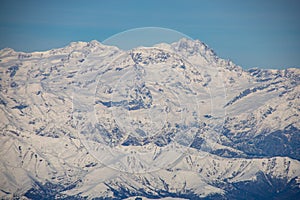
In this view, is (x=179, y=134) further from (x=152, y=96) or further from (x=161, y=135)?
(x=152, y=96)

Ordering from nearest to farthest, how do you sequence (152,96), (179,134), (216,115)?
(179,134), (216,115), (152,96)

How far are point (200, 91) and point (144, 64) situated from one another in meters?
78.3

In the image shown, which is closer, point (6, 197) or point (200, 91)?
point (200, 91)

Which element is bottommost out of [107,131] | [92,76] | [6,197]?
[6,197]

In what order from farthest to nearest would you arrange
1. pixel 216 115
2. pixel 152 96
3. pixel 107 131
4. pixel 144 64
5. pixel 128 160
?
1. pixel 152 96
2. pixel 144 64
3. pixel 107 131
4. pixel 216 115
5. pixel 128 160

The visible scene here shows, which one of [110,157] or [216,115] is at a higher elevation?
[216,115]

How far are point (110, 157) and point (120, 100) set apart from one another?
15982mm

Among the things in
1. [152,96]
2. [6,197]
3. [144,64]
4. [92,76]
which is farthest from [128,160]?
[6,197]

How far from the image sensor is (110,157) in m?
65.1

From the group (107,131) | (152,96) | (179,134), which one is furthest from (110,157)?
(152,96)

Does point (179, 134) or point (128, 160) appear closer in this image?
point (179, 134)

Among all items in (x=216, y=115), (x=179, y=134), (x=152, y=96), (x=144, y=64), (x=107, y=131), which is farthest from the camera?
(x=152, y=96)

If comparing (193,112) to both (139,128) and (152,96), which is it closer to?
(139,128)

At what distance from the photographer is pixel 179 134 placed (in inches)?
2424
